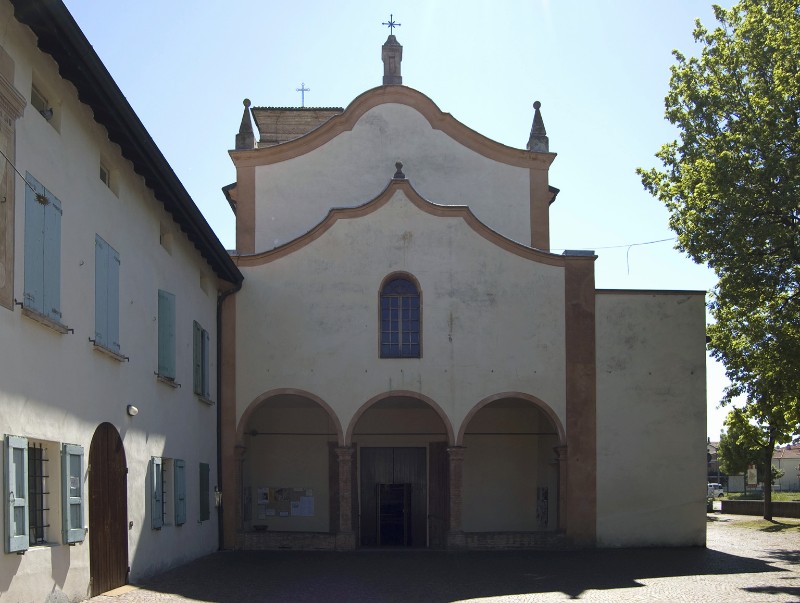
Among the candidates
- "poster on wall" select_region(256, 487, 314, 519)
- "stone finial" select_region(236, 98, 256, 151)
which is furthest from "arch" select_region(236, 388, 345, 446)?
"stone finial" select_region(236, 98, 256, 151)

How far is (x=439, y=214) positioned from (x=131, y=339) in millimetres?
9611

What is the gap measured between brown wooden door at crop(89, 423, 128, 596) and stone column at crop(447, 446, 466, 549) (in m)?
9.16

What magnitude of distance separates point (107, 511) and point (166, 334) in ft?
14.4

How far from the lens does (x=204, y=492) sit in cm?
2131

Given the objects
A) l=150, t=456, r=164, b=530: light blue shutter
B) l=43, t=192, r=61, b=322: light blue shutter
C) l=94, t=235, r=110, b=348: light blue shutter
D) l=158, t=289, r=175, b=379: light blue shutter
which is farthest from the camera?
l=158, t=289, r=175, b=379: light blue shutter

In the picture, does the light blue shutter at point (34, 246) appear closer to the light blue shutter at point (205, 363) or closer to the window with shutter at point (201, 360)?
the window with shutter at point (201, 360)

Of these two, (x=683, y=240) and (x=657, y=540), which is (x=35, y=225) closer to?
(x=683, y=240)

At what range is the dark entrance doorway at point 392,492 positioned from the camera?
1053 inches

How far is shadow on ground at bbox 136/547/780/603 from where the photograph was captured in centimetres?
1526

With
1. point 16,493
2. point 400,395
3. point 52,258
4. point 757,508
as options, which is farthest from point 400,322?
point 757,508

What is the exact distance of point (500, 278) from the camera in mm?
23781

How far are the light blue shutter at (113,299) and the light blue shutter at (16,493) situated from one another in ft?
12.3

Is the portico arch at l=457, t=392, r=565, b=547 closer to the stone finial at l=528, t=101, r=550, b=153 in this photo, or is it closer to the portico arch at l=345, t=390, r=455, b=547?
the portico arch at l=345, t=390, r=455, b=547

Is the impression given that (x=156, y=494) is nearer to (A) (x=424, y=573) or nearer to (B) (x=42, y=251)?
(A) (x=424, y=573)
